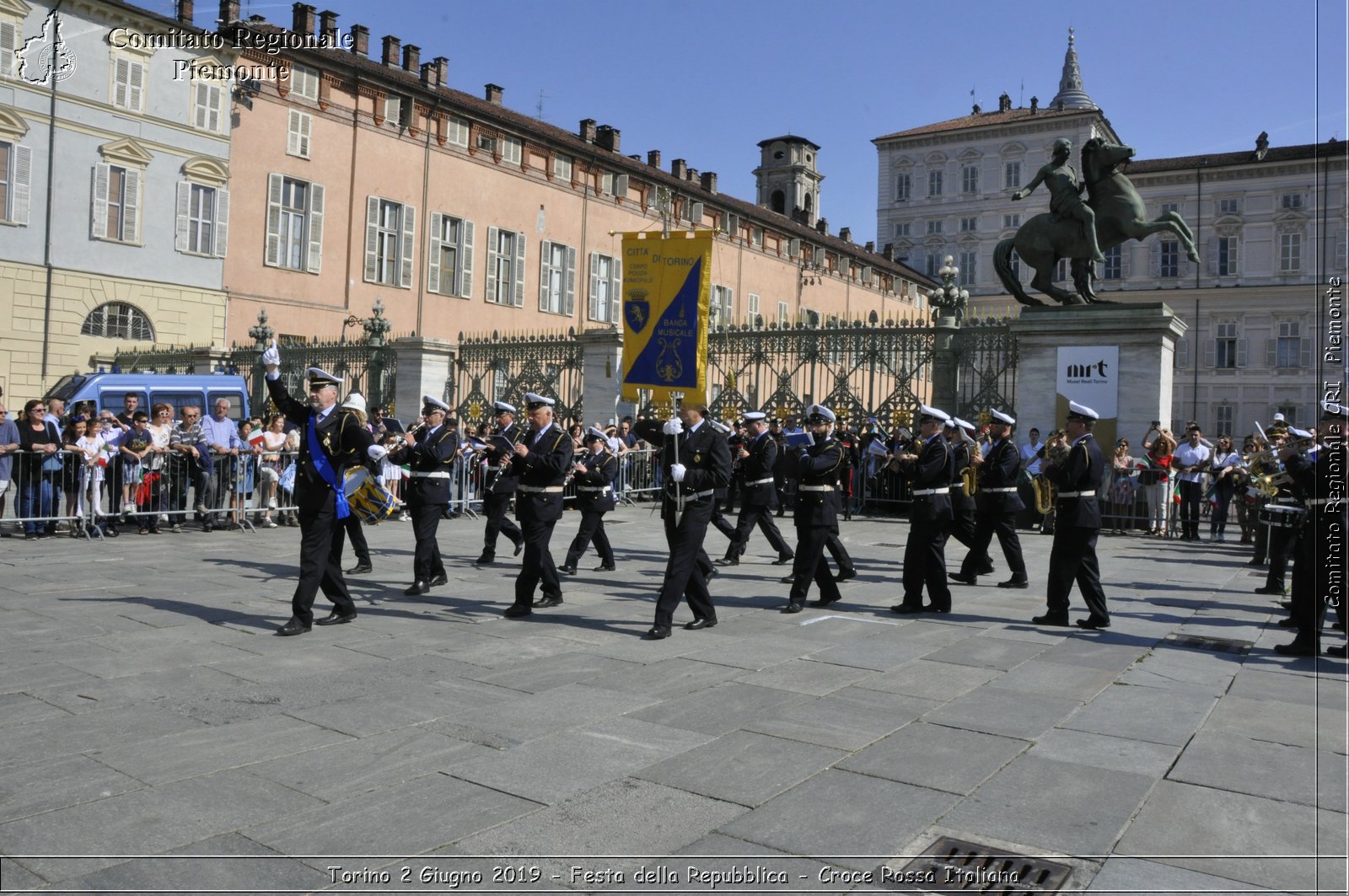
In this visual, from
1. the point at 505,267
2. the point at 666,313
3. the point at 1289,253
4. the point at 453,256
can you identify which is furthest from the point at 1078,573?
the point at 1289,253

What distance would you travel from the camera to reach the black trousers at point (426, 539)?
386 inches

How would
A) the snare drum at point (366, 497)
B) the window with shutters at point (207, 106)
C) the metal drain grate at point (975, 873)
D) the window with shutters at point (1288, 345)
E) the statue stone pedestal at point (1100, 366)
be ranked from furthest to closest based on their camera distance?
the window with shutters at point (1288, 345)
the window with shutters at point (207, 106)
the statue stone pedestal at point (1100, 366)
the snare drum at point (366, 497)
the metal drain grate at point (975, 873)

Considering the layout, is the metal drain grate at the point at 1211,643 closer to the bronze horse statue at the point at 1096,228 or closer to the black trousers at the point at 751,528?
the black trousers at the point at 751,528

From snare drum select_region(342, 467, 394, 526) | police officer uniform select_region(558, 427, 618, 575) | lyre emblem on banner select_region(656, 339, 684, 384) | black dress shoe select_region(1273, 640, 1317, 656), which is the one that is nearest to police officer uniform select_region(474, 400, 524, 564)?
police officer uniform select_region(558, 427, 618, 575)

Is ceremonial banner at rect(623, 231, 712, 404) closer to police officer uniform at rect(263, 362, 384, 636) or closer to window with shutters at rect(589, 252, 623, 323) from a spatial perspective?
police officer uniform at rect(263, 362, 384, 636)

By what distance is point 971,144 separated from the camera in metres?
61.3

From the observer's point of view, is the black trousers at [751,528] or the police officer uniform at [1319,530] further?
the black trousers at [751,528]

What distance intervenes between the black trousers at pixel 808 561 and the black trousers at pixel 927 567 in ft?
2.28

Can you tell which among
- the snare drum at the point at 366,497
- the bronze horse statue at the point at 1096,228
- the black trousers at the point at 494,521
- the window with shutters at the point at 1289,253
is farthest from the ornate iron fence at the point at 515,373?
the window with shutters at the point at 1289,253

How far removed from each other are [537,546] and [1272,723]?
17.5ft

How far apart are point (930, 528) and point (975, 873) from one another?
5.85 metres

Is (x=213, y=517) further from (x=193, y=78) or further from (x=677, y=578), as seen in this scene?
(x=193, y=78)

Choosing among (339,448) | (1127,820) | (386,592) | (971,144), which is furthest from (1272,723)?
(971,144)

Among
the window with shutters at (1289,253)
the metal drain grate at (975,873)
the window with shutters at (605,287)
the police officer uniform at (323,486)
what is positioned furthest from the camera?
the window with shutters at (1289,253)
